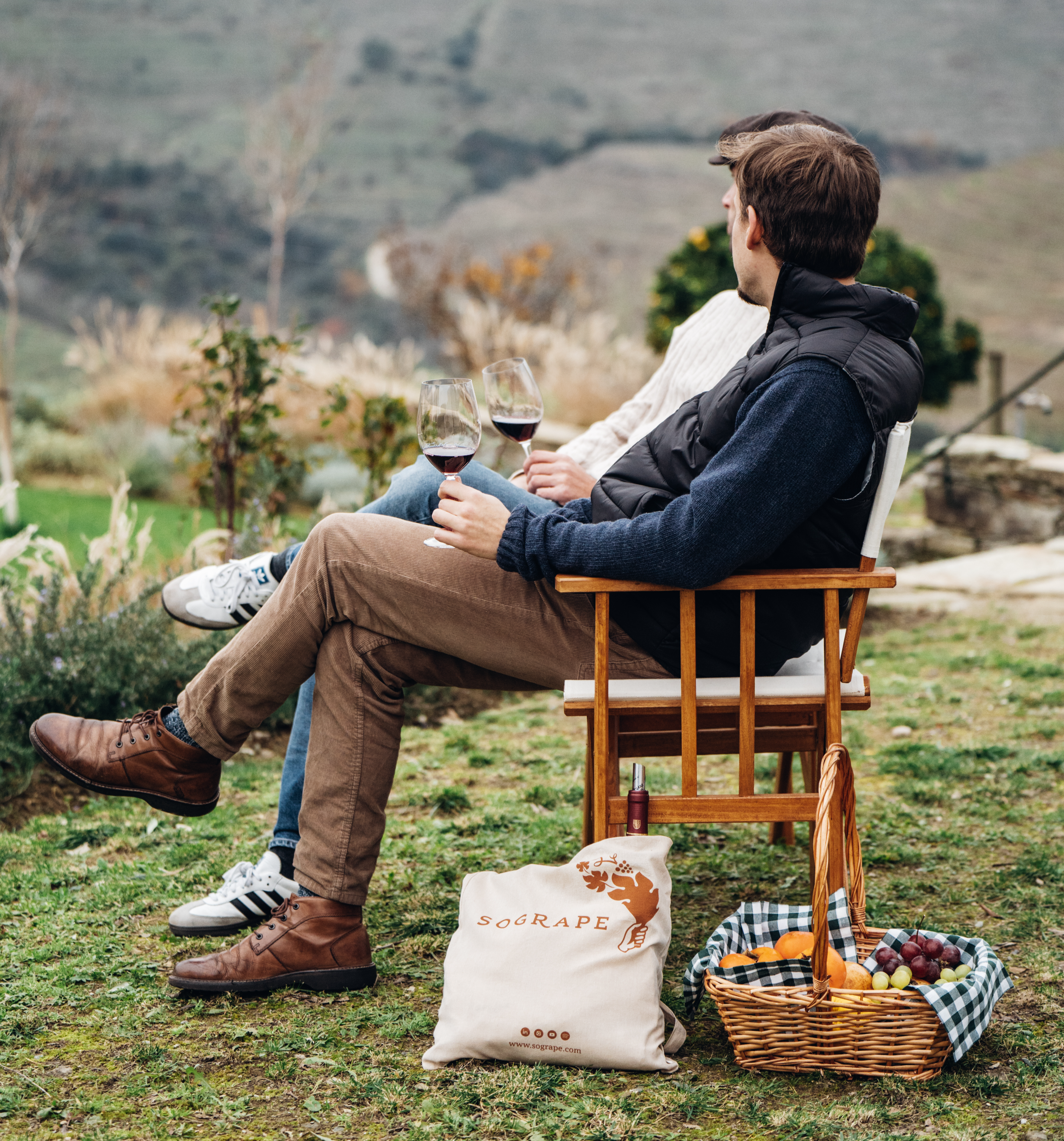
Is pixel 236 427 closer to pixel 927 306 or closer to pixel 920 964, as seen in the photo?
pixel 920 964

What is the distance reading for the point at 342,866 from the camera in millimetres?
2098

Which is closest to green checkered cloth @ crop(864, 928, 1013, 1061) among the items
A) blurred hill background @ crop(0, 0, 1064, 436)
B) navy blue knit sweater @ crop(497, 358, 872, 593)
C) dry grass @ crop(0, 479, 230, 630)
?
navy blue knit sweater @ crop(497, 358, 872, 593)

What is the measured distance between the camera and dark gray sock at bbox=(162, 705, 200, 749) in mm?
2184

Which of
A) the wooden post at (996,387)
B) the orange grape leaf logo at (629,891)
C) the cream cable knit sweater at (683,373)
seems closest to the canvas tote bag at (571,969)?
the orange grape leaf logo at (629,891)

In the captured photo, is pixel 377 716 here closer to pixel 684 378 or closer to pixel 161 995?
pixel 161 995

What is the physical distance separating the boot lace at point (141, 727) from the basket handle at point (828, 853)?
115 cm

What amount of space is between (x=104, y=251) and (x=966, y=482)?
714 inches

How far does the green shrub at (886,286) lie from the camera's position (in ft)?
22.9

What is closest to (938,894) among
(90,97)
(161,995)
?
(161,995)

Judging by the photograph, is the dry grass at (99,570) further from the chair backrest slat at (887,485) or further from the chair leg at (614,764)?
the chair backrest slat at (887,485)

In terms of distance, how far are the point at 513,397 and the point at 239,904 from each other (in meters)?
1.13

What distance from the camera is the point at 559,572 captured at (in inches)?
79.7

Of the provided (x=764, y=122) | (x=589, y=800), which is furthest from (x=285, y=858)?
(x=764, y=122)

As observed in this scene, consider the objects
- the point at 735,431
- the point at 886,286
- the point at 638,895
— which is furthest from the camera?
the point at 886,286
